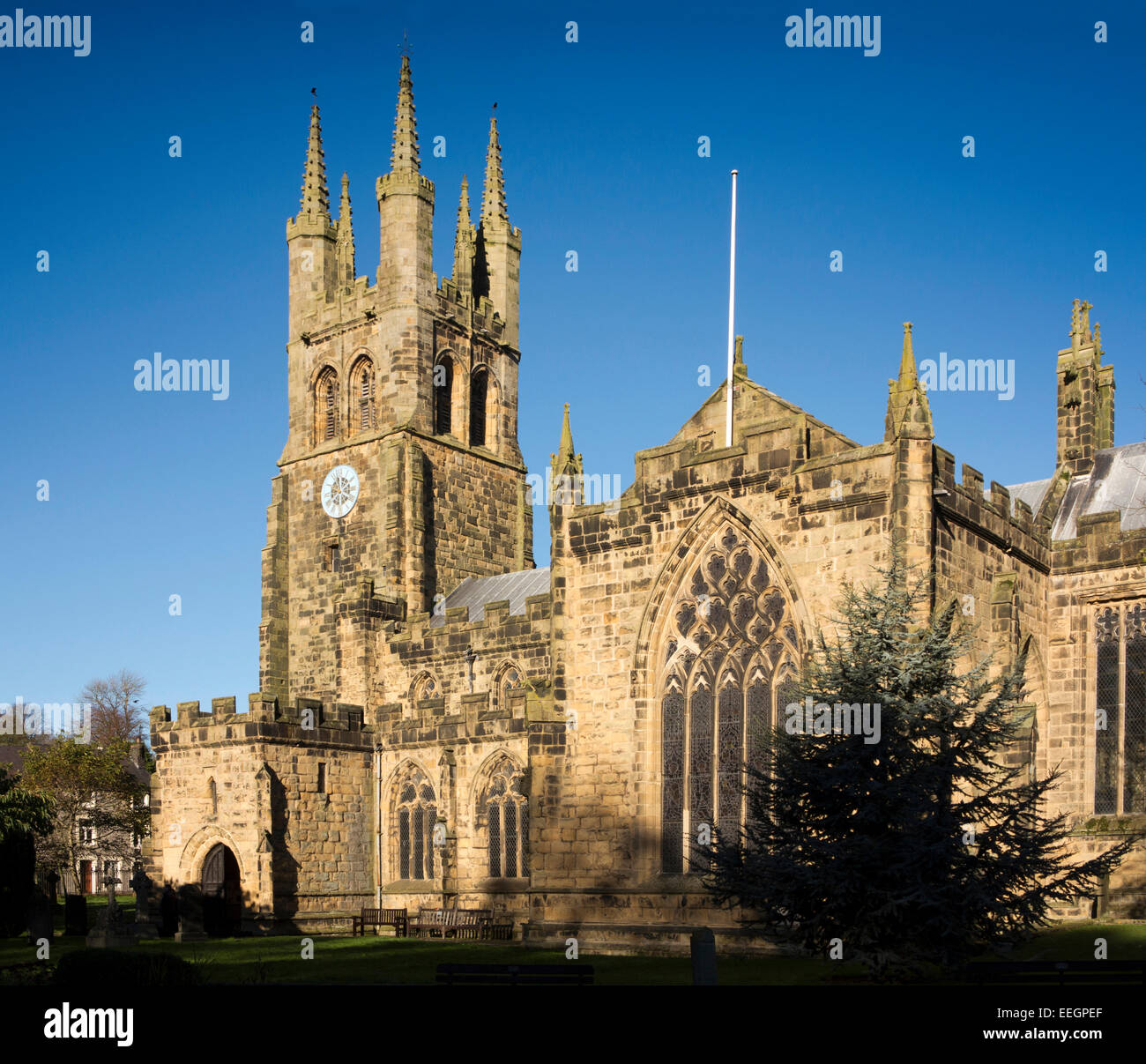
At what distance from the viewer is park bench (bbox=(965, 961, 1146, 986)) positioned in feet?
47.3

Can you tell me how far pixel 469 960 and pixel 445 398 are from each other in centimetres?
2804

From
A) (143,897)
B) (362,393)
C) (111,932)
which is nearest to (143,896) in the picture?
(143,897)

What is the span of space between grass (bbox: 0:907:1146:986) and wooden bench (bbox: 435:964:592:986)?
10.1 ft

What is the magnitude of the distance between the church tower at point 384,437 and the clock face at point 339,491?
58 millimetres

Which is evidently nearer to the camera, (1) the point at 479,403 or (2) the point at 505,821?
(2) the point at 505,821

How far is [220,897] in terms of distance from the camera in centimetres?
3478

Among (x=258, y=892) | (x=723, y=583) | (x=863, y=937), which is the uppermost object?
(x=723, y=583)

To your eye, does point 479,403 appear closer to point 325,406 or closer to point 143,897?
point 325,406

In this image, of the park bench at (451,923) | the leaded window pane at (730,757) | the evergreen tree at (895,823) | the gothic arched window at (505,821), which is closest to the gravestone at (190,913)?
the park bench at (451,923)

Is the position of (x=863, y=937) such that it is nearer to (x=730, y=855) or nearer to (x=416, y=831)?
(x=730, y=855)

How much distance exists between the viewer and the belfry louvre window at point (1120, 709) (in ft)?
89.4
